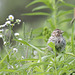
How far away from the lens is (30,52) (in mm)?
1628

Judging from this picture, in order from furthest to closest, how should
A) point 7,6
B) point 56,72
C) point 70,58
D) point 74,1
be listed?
point 7,6 → point 74,1 → point 70,58 → point 56,72

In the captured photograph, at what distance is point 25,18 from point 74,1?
4.52 feet

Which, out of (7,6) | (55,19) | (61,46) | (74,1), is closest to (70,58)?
(61,46)

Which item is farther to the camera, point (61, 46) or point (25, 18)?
point (25, 18)

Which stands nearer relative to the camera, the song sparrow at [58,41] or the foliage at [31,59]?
the foliage at [31,59]

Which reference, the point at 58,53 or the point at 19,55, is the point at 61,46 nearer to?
the point at 58,53

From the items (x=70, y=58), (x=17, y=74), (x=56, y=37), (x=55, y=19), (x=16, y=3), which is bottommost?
(x=17, y=74)

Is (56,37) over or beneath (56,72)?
over

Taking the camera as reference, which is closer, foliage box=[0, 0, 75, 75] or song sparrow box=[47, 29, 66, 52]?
foliage box=[0, 0, 75, 75]

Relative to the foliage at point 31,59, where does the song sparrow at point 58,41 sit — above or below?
above

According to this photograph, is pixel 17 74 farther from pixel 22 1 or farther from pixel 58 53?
pixel 22 1

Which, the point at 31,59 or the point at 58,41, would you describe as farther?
the point at 58,41

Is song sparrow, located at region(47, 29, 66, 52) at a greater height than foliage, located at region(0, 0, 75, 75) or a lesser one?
greater

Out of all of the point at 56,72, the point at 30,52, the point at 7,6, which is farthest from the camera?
the point at 7,6
